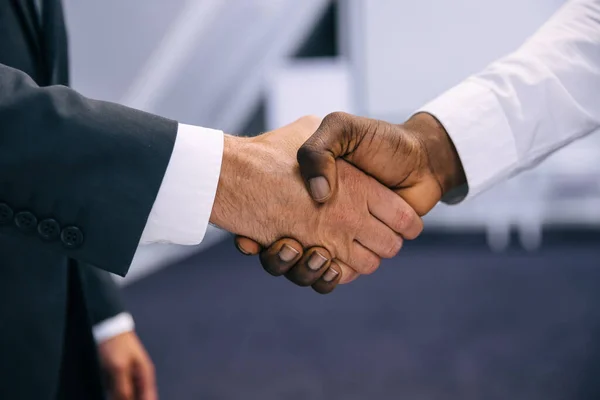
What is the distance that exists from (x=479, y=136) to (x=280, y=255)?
0.45 metres

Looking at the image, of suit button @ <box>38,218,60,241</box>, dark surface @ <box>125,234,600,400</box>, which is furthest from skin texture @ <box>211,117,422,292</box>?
dark surface @ <box>125,234,600,400</box>

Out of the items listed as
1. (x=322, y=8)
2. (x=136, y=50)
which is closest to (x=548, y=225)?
(x=322, y=8)

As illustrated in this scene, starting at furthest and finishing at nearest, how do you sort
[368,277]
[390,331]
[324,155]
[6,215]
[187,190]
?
[368,277] → [390,331] → [324,155] → [187,190] → [6,215]

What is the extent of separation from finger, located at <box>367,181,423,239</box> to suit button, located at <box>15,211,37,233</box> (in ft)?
1.98

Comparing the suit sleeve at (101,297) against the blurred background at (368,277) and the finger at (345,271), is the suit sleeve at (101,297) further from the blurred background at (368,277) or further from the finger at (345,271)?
the blurred background at (368,277)

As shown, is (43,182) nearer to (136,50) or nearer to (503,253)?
(136,50)

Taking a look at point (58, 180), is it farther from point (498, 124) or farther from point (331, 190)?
point (498, 124)

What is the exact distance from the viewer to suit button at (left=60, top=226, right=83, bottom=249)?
0.72 metres

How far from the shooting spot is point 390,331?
9.61 ft

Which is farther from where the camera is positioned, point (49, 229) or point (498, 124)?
point (498, 124)

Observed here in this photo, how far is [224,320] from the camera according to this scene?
3.21 m

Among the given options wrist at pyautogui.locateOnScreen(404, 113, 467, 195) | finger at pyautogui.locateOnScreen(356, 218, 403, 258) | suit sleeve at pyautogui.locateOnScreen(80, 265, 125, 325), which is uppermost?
wrist at pyautogui.locateOnScreen(404, 113, 467, 195)

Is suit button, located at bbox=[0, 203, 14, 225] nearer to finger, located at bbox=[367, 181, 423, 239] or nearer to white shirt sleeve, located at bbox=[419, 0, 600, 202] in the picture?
finger, located at bbox=[367, 181, 423, 239]

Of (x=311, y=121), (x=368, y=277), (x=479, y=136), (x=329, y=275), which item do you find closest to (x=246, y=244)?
(x=329, y=275)
